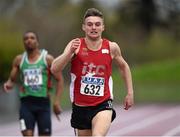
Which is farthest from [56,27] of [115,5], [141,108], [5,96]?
[5,96]

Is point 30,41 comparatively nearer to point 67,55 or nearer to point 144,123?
point 67,55

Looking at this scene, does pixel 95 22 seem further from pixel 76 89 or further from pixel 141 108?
pixel 141 108

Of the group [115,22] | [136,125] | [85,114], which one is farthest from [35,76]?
[115,22]

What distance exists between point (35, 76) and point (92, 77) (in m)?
2.68

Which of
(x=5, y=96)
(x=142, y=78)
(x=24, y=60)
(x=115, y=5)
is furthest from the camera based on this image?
(x=115, y=5)

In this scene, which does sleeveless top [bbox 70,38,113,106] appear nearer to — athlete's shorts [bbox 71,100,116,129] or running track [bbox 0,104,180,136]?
athlete's shorts [bbox 71,100,116,129]

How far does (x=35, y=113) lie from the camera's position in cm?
1078

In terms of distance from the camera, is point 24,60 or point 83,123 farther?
point 24,60

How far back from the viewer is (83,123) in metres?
8.05

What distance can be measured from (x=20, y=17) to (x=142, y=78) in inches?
335

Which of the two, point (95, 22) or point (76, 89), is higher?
point (95, 22)

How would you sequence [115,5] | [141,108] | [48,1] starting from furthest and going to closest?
[115,5] → [48,1] → [141,108]

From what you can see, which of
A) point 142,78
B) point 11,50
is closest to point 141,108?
point 11,50

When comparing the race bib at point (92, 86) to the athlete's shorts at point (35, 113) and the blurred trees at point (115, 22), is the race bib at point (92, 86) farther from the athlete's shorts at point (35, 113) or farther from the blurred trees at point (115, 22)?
the blurred trees at point (115, 22)
